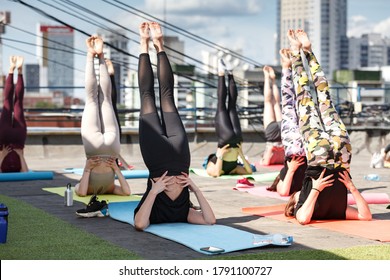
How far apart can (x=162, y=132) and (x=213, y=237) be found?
1081 millimetres

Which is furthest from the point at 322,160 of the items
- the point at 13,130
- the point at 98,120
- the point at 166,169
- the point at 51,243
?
the point at 13,130

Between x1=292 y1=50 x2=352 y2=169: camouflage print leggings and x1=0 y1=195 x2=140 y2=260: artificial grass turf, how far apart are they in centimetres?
201

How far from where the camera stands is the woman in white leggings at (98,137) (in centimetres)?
931

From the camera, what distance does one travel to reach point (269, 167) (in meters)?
14.1

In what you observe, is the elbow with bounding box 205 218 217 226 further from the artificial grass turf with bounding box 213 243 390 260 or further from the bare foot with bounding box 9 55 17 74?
the bare foot with bounding box 9 55 17 74

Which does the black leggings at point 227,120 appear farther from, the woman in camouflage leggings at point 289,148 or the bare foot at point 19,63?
the bare foot at point 19,63

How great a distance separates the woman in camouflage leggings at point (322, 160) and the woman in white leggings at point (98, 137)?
8.00 feet

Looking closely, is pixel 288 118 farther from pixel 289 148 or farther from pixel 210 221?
pixel 210 221

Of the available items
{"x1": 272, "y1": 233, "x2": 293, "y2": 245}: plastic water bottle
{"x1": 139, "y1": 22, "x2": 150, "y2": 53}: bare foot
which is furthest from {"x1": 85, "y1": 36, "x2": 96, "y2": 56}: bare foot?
{"x1": 272, "y1": 233, "x2": 293, "y2": 245}: plastic water bottle

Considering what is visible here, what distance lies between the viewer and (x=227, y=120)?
12.6 meters
